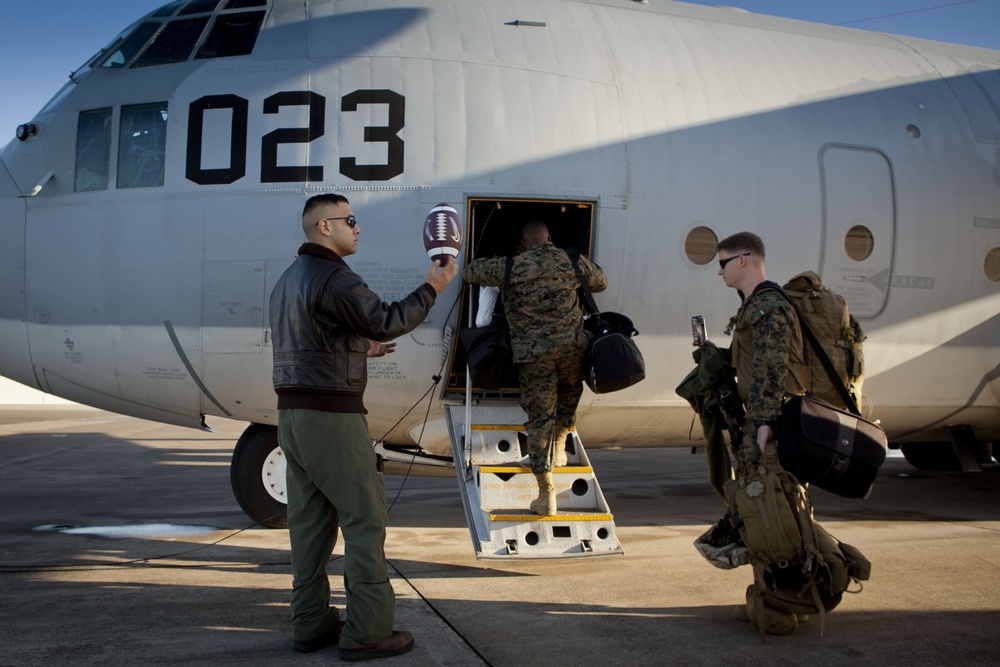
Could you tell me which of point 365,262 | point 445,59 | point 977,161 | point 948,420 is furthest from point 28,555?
point 977,161

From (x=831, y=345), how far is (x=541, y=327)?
1.91 meters

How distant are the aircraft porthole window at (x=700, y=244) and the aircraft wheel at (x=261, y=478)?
374 cm

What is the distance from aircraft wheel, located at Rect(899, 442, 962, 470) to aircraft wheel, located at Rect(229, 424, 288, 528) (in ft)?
29.4

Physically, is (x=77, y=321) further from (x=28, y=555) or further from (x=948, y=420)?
(x=948, y=420)

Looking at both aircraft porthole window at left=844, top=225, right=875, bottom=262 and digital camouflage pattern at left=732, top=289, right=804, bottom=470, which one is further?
aircraft porthole window at left=844, top=225, right=875, bottom=262

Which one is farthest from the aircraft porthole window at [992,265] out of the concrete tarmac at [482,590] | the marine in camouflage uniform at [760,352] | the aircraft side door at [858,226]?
the marine in camouflage uniform at [760,352]

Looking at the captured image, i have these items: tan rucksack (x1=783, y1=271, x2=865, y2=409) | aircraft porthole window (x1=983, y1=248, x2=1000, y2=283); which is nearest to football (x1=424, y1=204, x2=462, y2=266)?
tan rucksack (x1=783, y1=271, x2=865, y2=409)

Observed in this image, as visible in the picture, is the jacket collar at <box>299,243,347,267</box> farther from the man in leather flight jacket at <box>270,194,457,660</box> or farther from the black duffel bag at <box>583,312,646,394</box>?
the black duffel bag at <box>583,312,646,394</box>

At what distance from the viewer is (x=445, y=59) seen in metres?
6.45

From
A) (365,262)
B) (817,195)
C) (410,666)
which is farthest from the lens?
(817,195)

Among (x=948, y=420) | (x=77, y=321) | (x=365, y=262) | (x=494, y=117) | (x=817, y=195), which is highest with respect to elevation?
(x=494, y=117)

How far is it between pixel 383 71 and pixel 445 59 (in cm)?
51

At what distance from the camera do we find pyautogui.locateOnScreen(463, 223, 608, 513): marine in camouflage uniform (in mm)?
5559

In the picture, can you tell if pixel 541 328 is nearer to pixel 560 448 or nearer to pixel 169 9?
pixel 560 448
